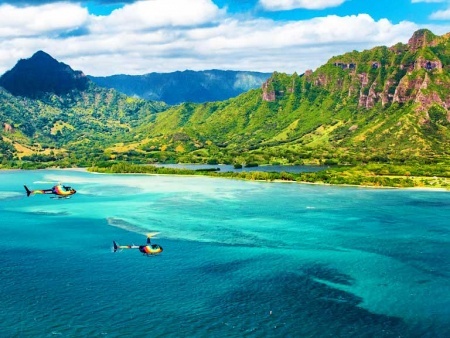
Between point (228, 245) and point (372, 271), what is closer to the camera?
point (372, 271)

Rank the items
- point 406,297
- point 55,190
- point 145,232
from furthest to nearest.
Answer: point 145,232, point 406,297, point 55,190

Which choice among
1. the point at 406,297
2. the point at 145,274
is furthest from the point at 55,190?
the point at 406,297

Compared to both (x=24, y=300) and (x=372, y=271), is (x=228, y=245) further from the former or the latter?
(x=24, y=300)

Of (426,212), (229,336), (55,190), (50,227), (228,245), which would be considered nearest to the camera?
(55,190)

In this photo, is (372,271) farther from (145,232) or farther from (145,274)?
(145,232)

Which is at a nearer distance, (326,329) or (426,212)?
(326,329)

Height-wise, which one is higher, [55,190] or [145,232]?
[55,190]

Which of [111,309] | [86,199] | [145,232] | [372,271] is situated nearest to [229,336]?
[111,309]
